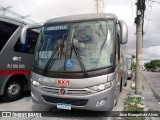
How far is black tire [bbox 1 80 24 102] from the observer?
25.2 feet

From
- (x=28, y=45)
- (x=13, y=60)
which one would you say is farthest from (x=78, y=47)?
(x=28, y=45)

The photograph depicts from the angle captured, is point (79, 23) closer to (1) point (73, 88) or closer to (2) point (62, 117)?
(1) point (73, 88)

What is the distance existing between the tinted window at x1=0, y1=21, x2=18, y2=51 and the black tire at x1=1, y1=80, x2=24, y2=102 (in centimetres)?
142

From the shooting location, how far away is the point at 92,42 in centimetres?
586

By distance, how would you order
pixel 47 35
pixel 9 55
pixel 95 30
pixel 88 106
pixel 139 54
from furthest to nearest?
1. pixel 139 54
2. pixel 9 55
3. pixel 47 35
4. pixel 95 30
5. pixel 88 106

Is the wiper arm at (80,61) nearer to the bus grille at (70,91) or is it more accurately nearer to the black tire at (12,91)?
the bus grille at (70,91)

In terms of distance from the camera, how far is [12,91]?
7934 millimetres

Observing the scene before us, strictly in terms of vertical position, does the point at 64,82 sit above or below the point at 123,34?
below

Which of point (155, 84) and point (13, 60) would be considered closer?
point (13, 60)

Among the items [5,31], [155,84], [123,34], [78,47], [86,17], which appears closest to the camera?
[78,47]

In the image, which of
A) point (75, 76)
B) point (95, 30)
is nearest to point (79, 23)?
point (95, 30)

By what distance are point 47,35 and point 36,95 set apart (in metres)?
1.71

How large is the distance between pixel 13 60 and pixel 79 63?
3149 mm

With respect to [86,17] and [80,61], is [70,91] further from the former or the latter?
[86,17]
